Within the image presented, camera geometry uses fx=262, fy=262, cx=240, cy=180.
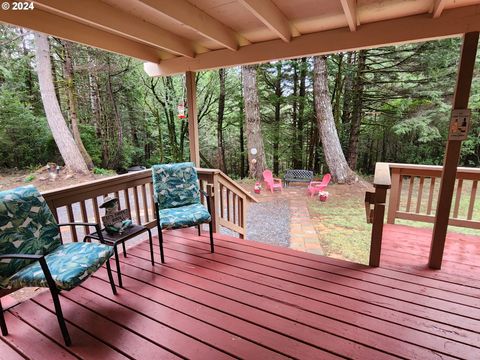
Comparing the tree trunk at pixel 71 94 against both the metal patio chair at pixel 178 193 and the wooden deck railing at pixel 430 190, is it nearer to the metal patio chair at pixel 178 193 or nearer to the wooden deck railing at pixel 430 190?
the metal patio chair at pixel 178 193

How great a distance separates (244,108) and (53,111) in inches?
244

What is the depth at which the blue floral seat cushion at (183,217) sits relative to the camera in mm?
2479

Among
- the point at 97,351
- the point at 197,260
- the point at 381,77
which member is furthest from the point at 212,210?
the point at 381,77

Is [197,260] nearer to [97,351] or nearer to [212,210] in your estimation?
Answer: [212,210]

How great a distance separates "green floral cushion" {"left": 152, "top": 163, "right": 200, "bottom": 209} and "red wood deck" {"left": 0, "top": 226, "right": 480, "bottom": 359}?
2.19 ft

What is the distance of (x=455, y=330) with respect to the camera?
5.48 feet

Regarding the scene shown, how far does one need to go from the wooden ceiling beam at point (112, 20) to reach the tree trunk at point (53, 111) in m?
7.02

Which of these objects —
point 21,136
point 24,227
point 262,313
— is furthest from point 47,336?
point 21,136

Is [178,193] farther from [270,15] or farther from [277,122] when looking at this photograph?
[277,122]

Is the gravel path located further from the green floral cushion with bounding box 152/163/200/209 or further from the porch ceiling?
the porch ceiling

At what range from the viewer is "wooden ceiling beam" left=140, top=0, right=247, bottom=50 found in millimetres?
1896

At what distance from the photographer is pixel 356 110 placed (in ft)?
31.9

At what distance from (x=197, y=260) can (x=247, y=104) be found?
7012 mm

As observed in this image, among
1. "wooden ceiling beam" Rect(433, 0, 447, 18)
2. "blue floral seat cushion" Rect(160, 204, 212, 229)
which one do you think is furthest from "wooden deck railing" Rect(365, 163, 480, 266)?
"blue floral seat cushion" Rect(160, 204, 212, 229)
